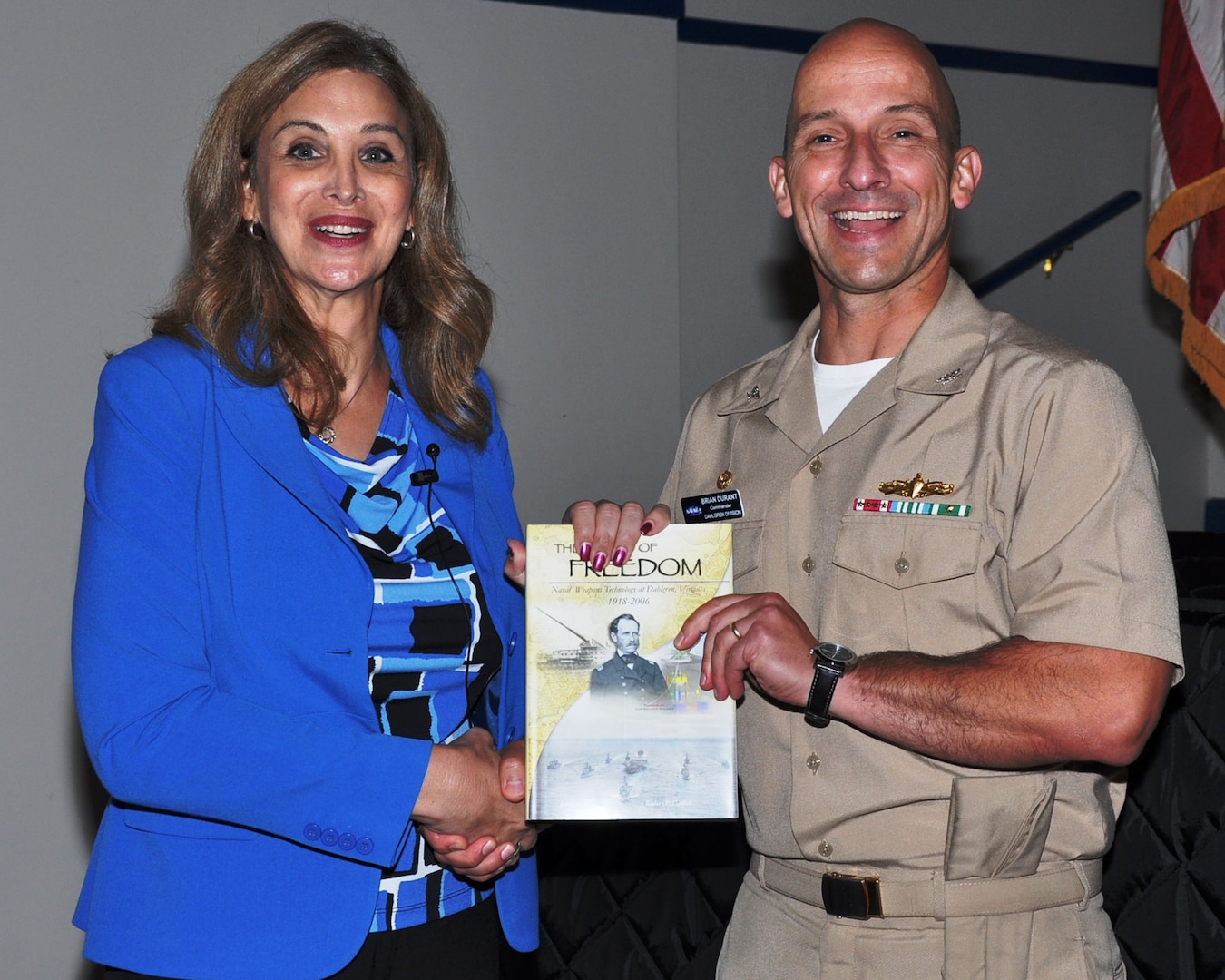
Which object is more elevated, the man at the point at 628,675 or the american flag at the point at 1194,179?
the american flag at the point at 1194,179

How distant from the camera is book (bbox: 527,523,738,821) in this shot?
1.60 metres

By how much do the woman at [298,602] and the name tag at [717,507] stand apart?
0.32 metres

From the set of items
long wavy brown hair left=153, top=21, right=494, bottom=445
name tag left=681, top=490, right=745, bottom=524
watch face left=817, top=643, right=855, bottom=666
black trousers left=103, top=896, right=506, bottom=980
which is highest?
long wavy brown hair left=153, top=21, right=494, bottom=445

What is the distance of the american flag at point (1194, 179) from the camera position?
10.5ft

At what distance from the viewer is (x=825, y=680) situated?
1583mm

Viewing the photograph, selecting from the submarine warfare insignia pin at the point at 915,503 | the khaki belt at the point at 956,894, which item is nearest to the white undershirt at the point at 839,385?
the submarine warfare insignia pin at the point at 915,503

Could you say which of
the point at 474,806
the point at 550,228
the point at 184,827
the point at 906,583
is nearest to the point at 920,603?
the point at 906,583

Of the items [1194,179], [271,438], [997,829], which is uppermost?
[1194,179]

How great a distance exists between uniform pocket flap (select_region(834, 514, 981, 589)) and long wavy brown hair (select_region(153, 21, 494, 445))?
2.11 feet

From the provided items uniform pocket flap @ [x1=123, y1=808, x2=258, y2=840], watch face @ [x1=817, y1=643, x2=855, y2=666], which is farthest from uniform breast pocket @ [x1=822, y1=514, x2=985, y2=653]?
uniform pocket flap @ [x1=123, y1=808, x2=258, y2=840]

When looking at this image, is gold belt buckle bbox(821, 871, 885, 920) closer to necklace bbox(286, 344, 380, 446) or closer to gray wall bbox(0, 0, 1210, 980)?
necklace bbox(286, 344, 380, 446)

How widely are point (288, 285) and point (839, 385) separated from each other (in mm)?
849

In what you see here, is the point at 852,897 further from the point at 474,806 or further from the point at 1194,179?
the point at 1194,179

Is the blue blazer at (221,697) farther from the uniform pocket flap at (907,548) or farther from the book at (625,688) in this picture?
the uniform pocket flap at (907,548)
